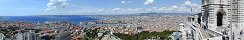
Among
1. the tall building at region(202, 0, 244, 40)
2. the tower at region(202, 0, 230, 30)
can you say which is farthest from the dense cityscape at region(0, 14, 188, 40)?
the tower at region(202, 0, 230, 30)

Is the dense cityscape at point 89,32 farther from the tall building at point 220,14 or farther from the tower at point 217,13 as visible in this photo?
the tower at point 217,13

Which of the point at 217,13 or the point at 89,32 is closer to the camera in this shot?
the point at 217,13

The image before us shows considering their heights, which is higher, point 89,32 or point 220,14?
point 220,14

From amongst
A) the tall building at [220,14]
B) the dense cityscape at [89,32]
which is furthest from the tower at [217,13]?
the dense cityscape at [89,32]

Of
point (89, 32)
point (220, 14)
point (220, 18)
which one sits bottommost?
point (89, 32)

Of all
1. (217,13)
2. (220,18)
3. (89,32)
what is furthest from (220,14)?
(89,32)

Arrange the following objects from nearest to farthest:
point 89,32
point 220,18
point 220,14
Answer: point 220,14 → point 220,18 → point 89,32

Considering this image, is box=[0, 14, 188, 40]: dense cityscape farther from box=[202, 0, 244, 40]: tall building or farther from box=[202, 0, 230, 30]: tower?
box=[202, 0, 230, 30]: tower

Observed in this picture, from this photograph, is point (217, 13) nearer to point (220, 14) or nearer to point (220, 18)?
point (220, 14)

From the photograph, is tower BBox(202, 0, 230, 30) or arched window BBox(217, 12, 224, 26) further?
Answer: arched window BBox(217, 12, 224, 26)

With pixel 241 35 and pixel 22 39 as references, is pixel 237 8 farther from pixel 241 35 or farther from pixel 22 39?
pixel 22 39

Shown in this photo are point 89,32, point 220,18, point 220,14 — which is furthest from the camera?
point 89,32
